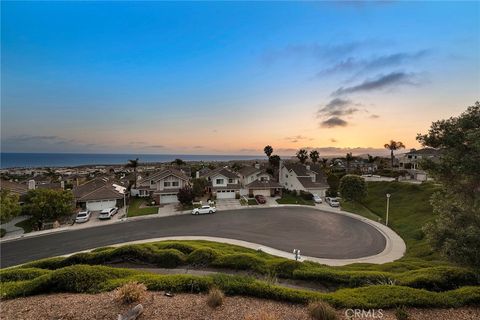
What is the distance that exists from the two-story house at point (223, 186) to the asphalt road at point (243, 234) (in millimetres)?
10541

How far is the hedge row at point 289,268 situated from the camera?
940 centimetres

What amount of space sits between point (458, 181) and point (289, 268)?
9.12 meters

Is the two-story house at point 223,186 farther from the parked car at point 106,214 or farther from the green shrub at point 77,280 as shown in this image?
the green shrub at point 77,280

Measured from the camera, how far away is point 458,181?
10.9m

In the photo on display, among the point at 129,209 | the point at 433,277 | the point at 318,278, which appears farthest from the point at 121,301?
the point at 129,209

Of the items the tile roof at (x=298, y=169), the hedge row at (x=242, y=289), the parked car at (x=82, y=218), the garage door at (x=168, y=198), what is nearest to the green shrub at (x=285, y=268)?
the hedge row at (x=242, y=289)

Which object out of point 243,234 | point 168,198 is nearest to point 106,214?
point 168,198

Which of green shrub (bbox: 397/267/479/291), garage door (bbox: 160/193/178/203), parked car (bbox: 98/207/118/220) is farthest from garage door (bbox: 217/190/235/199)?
green shrub (bbox: 397/267/479/291)

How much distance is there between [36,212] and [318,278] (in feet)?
106

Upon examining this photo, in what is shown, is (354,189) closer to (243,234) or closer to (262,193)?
(262,193)

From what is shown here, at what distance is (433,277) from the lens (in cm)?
941

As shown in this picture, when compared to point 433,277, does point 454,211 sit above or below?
above

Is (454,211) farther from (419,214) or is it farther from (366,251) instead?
(419,214)

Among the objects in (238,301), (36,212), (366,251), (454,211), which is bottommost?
(366,251)
